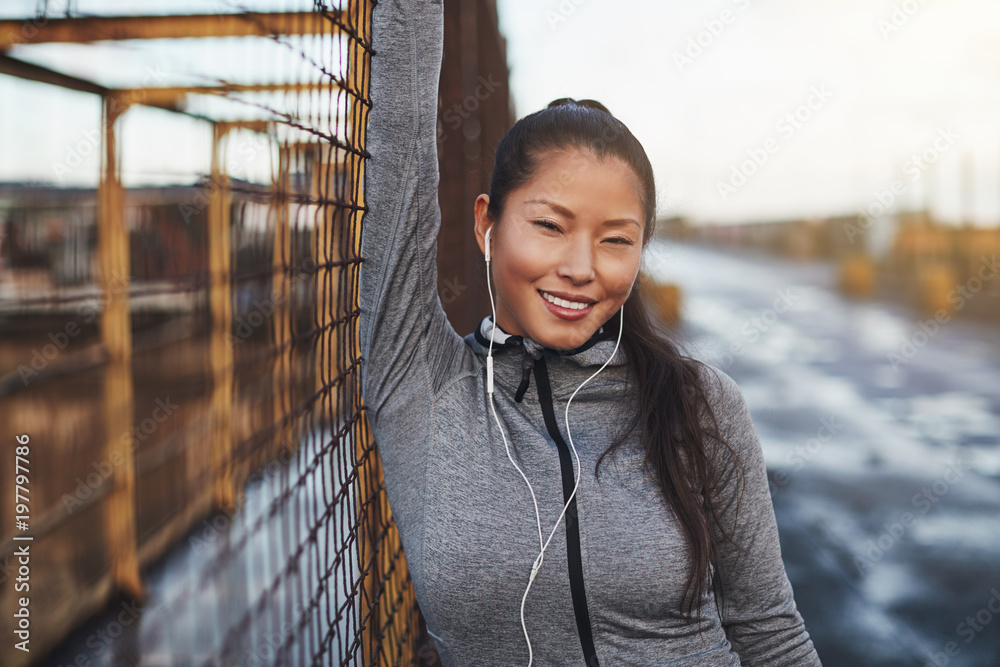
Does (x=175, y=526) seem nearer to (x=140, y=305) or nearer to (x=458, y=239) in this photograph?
(x=140, y=305)

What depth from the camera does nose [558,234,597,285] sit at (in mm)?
1460

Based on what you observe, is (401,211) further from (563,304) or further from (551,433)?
(551,433)

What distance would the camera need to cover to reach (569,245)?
4.87 feet

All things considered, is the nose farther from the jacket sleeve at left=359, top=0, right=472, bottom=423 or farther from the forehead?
the jacket sleeve at left=359, top=0, right=472, bottom=423

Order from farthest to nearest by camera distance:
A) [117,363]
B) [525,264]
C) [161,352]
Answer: [161,352], [117,363], [525,264]

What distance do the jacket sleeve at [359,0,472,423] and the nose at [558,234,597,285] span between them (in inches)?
10.0

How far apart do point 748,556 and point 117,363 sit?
3.15m

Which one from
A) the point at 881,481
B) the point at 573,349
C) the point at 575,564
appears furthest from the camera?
the point at 881,481

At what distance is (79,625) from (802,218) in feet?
144

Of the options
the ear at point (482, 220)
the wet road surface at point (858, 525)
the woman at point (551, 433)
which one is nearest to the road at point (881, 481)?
the wet road surface at point (858, 525)

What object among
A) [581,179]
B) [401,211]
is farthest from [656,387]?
[401,211]

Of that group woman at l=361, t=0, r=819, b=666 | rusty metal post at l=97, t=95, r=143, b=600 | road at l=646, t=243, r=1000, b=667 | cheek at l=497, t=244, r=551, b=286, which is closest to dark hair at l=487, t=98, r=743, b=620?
woman at l=361, t=0, r=819, b=666

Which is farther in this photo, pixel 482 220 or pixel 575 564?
pixel 482 220

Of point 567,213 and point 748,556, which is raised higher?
point 567,213
